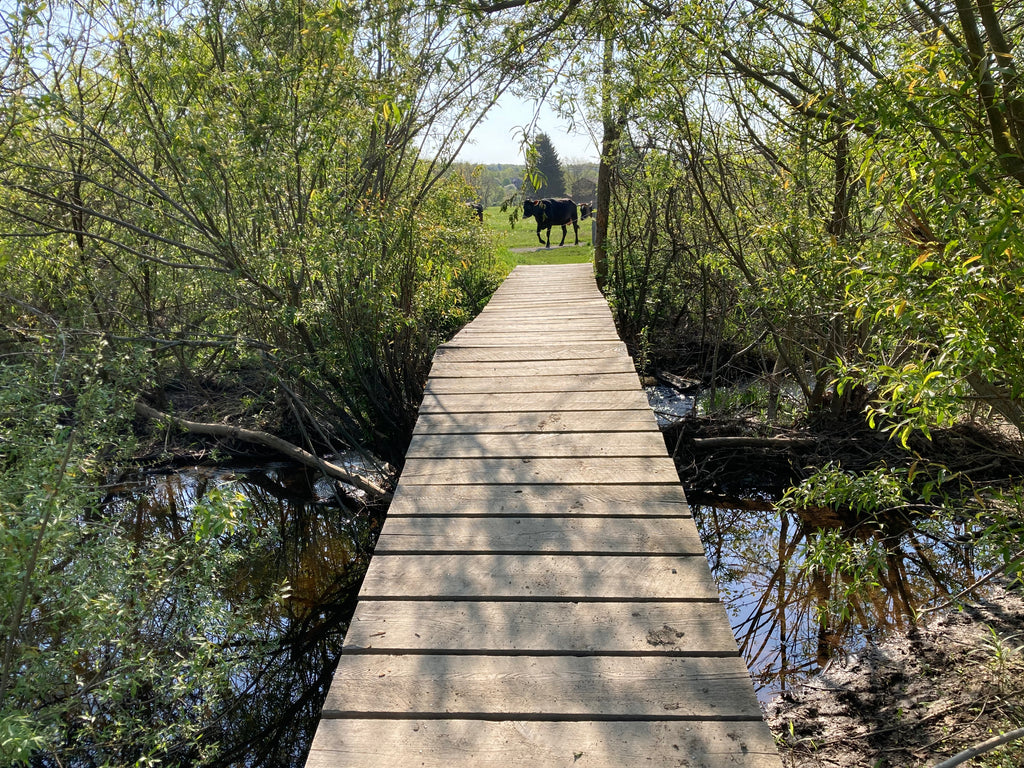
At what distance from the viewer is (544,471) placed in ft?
9.43

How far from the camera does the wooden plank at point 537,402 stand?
351cm

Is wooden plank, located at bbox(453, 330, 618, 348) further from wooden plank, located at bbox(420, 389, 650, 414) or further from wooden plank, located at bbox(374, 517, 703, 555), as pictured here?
wooden plank, located at bbox(374, 517, 703, 555)

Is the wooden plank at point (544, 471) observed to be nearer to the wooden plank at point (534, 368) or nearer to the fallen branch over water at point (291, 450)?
the wooden plank at point (534, 368)

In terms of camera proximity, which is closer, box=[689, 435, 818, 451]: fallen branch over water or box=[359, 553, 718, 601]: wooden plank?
box=[359, 553, 718, 601]: wooden plank

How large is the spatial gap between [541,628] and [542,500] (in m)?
0.74

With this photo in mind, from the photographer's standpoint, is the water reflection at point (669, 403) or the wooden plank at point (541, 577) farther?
the water reflection at point (669, 403)

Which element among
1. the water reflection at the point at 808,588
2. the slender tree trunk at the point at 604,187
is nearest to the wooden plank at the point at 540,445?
the water reflection at the point at 808,588

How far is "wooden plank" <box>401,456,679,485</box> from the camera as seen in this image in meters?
2.77

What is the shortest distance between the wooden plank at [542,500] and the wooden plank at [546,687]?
2.51ft

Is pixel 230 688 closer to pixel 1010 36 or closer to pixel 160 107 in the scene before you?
pixel 160 107

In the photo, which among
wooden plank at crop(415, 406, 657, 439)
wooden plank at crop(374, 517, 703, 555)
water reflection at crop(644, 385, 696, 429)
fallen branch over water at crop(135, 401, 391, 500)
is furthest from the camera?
water reflection at crop(644, 385, 696, 429)

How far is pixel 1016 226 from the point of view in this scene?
6.33 ft

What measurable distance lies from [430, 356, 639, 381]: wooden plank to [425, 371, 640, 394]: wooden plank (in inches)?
2.3

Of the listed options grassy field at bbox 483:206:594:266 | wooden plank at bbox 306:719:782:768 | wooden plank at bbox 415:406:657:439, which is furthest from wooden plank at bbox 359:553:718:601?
grassy field at bbox 483:206:594:266
